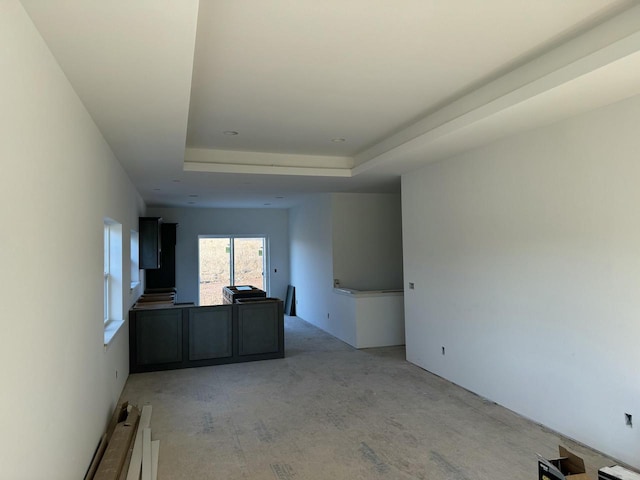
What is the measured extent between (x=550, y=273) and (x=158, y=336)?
15.0 feet

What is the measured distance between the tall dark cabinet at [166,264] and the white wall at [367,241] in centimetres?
375

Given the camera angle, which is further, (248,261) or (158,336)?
(248,261)

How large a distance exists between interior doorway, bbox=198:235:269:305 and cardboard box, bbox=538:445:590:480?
8364mm

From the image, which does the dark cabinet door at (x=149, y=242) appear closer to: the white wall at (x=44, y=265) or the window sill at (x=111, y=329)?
the window sill at (x=111, y=329)

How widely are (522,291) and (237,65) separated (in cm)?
303

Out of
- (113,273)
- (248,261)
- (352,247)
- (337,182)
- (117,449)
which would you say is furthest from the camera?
(248,261)

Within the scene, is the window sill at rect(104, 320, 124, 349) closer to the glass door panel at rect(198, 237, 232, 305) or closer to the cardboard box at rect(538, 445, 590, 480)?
the cardboard box at rect(538, 445, 590, 480)

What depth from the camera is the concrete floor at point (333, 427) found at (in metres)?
2.92

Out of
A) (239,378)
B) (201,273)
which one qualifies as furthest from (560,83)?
(201,273)

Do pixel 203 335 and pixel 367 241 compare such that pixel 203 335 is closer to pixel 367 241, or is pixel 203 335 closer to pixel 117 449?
pixel 117 449

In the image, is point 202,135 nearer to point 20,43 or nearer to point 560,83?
point 20,43

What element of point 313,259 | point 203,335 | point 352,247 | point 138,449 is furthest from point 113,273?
point 313,259

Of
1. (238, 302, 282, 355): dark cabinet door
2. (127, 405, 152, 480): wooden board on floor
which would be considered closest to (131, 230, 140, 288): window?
(238, 302, 282, 355): dark cabinet door

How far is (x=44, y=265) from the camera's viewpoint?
73.5 inches
